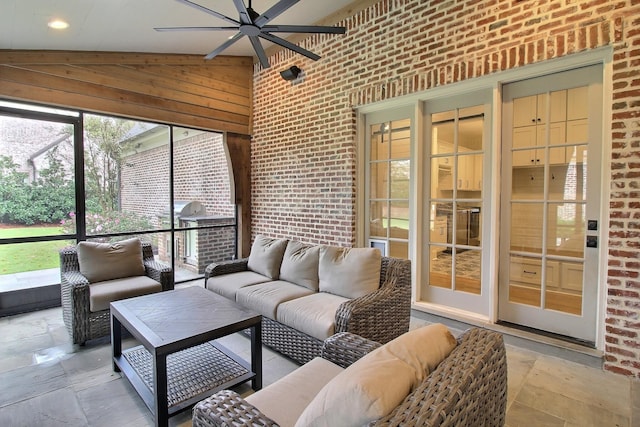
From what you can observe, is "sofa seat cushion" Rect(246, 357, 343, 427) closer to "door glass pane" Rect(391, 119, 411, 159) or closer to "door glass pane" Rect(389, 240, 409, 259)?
"door glass pane" Rect(389, 240, 409, 259)

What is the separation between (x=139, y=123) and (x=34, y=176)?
1409 millimetres

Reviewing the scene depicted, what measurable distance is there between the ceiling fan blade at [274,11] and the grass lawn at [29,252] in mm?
3464

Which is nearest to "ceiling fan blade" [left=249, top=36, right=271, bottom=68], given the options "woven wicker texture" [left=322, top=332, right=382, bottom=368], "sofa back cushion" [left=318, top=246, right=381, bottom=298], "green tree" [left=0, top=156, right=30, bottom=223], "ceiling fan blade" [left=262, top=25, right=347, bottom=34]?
"ceiling fan blade" [left=262, top=25, right=347, bottom=34]

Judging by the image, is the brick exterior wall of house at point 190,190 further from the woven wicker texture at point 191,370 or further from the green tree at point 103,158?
the woven wicker texture at point 191,370

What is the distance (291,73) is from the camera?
470 centimetres

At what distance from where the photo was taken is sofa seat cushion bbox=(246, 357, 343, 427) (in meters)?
1.38

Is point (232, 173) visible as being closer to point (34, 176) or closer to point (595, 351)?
point (34, 176)

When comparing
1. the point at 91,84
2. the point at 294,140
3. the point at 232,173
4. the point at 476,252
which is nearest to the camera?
the point at 476,252

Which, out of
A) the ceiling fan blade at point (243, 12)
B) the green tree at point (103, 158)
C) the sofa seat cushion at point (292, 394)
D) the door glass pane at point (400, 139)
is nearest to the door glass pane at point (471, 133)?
the door glass pane at point (400, 139)

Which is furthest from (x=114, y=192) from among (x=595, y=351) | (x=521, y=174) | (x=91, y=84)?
(x=595, y=351)

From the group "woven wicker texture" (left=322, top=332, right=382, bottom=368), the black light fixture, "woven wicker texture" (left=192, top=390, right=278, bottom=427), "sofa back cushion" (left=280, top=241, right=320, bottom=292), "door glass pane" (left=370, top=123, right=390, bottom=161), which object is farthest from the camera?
the black light fixture

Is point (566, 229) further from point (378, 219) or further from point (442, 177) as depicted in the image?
point (378, 219)

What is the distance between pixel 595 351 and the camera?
2609mm

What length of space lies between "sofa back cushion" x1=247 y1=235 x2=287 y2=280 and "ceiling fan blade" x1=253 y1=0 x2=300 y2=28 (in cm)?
217
